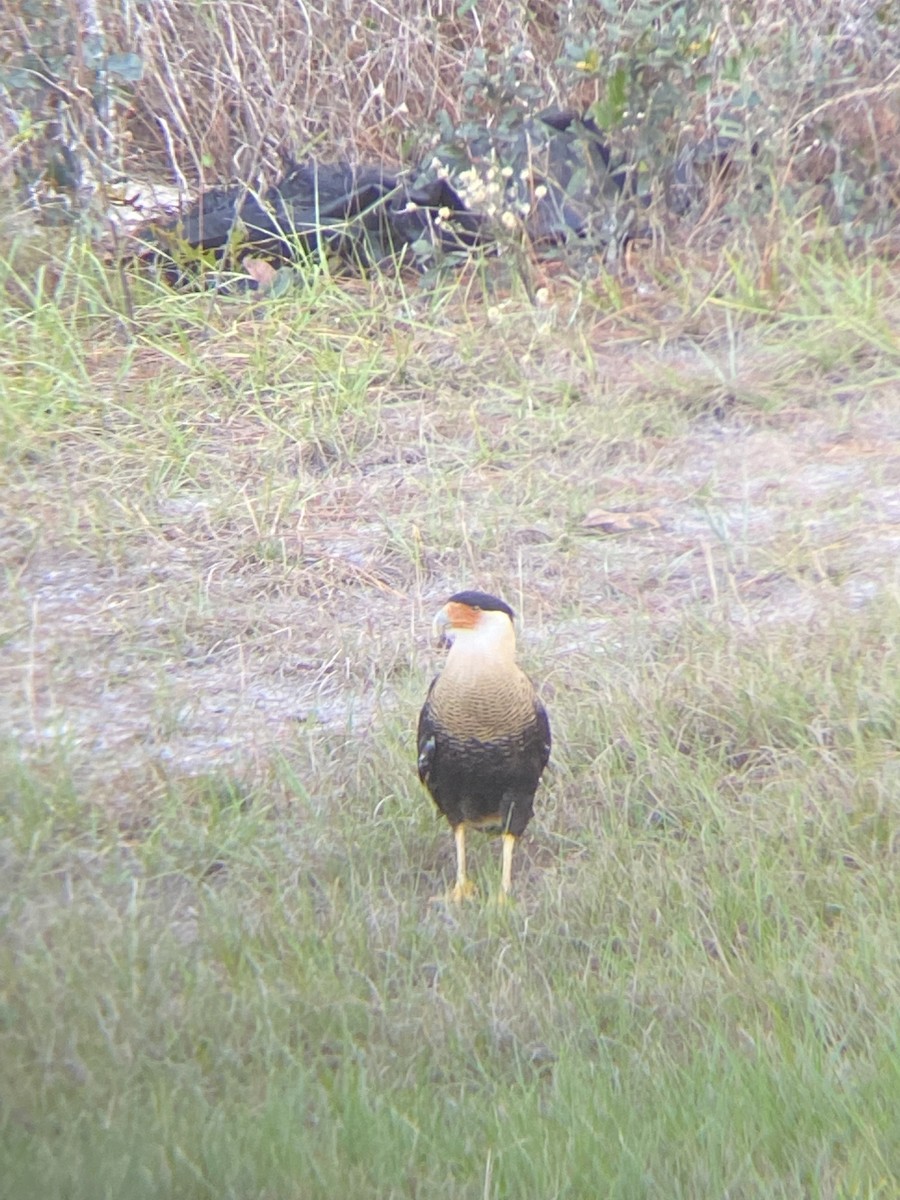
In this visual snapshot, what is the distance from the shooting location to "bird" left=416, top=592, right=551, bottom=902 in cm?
359

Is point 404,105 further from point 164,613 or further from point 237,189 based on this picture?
point 164,613

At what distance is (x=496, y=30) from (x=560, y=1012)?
16.6ft

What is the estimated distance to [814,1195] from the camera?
2.65 meters

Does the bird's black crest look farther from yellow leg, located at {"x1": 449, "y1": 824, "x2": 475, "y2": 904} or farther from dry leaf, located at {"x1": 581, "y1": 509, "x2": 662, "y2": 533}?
dry leaf, located at {"x1": 581, "y1": 509, "x2": 662, "y2": 533}

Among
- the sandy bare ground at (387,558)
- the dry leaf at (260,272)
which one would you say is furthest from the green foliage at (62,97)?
the sandy bare ground at (387,558)

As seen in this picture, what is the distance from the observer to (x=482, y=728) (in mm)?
3580

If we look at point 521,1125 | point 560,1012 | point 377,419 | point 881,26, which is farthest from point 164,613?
point 881,26

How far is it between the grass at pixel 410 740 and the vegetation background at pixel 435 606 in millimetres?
13

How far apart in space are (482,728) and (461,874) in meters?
0.38

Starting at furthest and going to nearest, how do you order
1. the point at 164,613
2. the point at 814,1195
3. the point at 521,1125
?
the point at 164,613
the point at 521,1125
the point at 814,1195

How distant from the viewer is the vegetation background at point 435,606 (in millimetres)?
2955

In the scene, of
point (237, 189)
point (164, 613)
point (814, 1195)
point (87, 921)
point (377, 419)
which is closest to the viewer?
point (814, 1195)

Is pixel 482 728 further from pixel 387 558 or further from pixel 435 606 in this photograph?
pixel 387 558

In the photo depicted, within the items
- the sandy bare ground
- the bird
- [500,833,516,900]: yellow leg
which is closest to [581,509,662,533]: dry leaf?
the sandy bare ground
